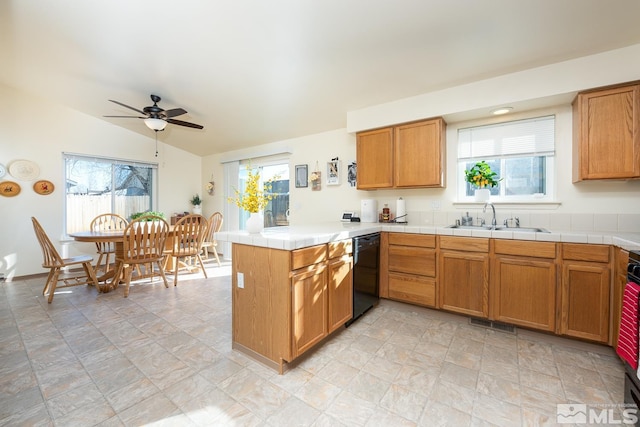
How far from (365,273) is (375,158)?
1415 millimetres

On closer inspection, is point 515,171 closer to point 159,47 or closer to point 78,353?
point 159,47

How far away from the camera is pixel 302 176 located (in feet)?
14.1

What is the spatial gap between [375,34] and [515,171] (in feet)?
6.52

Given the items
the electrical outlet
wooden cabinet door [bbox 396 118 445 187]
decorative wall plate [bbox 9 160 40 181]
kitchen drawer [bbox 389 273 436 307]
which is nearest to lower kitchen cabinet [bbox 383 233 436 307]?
kitchen drawer [bbox 389 273 436 307]

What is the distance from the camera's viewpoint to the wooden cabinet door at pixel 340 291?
2159mm

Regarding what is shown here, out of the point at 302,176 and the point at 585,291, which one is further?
the point at 302,176

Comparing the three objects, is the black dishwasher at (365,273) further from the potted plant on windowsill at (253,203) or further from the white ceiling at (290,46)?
the white ceiling at (290,46)

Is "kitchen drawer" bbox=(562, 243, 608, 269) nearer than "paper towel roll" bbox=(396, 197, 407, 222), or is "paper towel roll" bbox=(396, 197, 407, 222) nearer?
"kitchen drawer" bbox=(562, 243, 608, 269)

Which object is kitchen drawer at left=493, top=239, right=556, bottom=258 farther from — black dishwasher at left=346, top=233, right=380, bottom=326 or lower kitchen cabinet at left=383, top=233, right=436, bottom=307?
black dishwasher at left=346, top=233, right=380, bottom=326

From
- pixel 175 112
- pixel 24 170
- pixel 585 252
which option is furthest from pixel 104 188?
pixel 585 252

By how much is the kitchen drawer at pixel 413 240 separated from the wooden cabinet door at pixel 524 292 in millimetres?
554

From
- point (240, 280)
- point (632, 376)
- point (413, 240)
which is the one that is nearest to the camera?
point (632, 376)

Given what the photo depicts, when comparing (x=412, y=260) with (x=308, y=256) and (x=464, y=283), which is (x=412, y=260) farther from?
(x=308, y=256)

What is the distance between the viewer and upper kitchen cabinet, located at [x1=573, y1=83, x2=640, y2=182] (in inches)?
81.8
